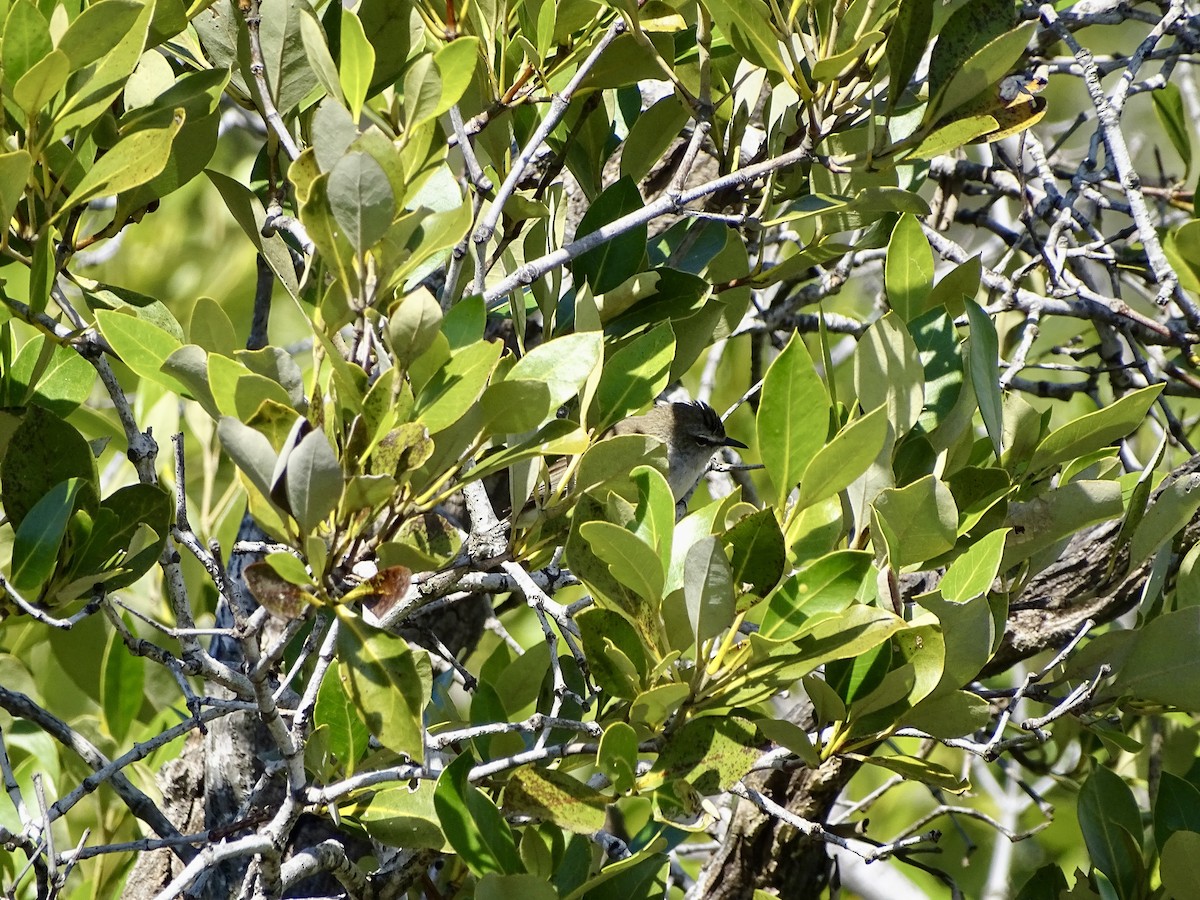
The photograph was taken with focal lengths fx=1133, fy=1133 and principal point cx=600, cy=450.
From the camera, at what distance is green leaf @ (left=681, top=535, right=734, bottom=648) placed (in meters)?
1.27

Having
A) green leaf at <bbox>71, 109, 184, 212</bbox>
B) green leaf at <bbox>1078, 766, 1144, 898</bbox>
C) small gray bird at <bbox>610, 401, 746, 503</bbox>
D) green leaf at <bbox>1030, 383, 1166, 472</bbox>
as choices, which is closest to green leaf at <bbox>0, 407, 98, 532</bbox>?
green leaf at <bbox>71, 109, 184, 212</bbox>

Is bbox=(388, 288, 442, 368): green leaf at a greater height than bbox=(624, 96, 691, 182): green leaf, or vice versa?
bbox=(624, 96, 691, 182): green leaf

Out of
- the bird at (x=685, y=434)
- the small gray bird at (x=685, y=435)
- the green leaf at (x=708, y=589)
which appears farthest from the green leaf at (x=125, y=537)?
the small gray bird at (x=685, y=435)

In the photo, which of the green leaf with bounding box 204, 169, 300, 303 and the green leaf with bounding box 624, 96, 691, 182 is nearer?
the green leaf with bounding box 204, 169, 300, 303

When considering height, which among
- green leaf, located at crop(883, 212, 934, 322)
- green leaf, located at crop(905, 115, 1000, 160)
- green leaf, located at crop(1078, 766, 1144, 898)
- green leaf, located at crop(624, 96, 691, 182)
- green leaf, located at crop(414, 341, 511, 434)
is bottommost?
green leaf, located at crop(1078, 766, 1144, 898)

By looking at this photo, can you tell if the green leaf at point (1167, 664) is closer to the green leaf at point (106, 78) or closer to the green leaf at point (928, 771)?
the green leaf at point (928, 771)

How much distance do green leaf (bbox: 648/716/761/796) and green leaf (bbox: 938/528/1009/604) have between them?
0.34 metres

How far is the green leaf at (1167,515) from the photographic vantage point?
1.72 m

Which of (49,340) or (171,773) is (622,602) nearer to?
(49,340)

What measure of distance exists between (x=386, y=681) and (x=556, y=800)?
1.13 ft

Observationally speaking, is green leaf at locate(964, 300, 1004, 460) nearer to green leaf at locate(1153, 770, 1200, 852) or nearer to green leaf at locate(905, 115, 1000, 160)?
green leaf at locate(905, 115, 1000, 160)

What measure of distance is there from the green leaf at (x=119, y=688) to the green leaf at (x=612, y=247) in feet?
4.53

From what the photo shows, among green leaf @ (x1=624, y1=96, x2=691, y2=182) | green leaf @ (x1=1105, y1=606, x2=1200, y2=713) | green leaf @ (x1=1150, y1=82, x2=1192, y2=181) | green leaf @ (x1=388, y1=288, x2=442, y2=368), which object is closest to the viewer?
green leaf @ (x1=388, y1=288, x2=442, y2=368)

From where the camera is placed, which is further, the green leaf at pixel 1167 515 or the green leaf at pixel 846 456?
the green leaf at pixel 1167 515
